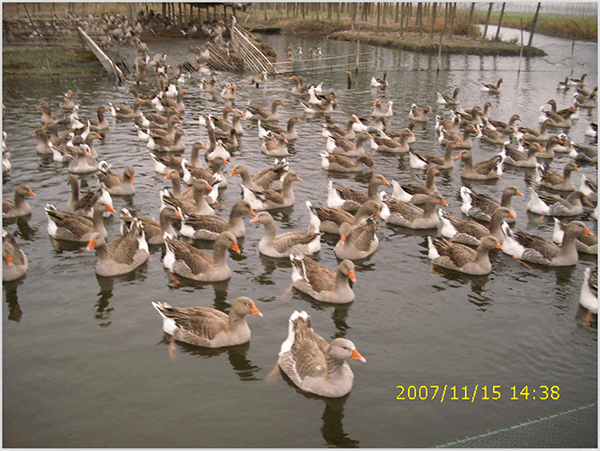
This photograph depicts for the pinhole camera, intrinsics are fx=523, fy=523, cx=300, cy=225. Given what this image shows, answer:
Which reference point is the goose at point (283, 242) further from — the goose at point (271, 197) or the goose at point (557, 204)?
the goose at point (557, 204)

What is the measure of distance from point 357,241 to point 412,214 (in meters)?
2.63

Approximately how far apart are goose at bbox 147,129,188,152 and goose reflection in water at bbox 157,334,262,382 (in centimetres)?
1258

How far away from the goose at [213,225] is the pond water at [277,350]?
0.49 m

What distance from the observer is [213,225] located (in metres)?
13.4

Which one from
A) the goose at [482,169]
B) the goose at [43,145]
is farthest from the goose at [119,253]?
the goose at [482,169]

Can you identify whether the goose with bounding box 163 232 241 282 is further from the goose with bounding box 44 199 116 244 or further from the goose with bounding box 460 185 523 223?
the goose with bounding box 460 185 523 223

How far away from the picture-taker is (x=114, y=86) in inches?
1353

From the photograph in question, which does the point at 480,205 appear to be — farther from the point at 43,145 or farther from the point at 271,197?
the point at 43,145

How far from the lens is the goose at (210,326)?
30.8 feet

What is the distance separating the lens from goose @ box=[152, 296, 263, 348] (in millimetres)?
9375

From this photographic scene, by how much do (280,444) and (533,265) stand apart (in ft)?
27.7

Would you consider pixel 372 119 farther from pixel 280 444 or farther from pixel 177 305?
pixel 280 444

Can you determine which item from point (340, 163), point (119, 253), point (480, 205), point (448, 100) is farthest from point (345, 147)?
point (448, 100)

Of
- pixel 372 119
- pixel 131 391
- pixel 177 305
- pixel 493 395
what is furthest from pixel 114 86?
pixel 493 395
